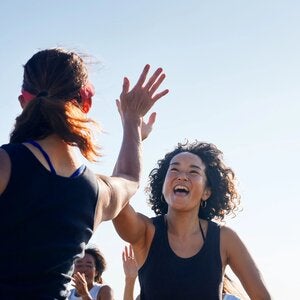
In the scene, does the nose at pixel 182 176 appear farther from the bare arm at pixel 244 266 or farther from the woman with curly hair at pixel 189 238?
the bare arm at pixel 244 266

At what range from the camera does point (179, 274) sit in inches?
199

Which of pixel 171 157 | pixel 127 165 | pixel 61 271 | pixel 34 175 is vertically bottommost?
pixel 61 271

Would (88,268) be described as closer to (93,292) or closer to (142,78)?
(93,292)

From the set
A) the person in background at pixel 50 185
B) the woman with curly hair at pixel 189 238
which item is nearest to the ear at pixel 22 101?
the person in background at pixel 50 185

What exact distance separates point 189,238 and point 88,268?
158 inches

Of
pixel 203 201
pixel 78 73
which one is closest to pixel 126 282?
pixel 203 201

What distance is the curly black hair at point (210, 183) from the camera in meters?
6.12

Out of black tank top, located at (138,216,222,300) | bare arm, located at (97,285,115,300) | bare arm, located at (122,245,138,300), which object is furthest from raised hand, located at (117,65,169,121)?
bare arm, located at (97,285,115,300)

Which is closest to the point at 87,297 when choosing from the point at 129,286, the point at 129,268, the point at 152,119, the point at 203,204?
the point at 129,286

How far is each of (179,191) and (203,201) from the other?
474mm

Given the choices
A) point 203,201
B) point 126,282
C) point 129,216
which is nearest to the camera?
point 129,216

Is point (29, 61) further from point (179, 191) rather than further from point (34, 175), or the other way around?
point (179, 191)

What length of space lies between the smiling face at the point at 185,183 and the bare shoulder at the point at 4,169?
3.28 meters

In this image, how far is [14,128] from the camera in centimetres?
269
